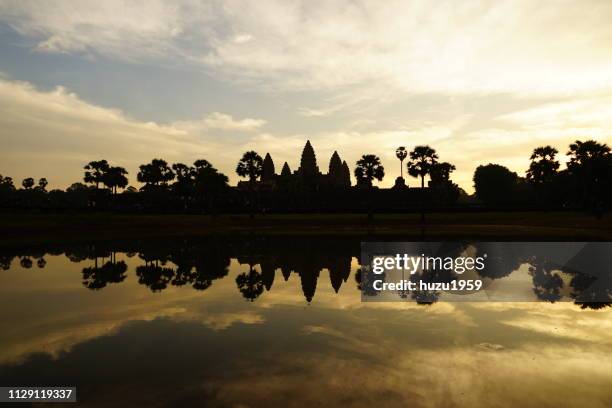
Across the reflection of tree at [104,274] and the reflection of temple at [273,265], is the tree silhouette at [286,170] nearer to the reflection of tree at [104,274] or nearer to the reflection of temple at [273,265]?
the reflection of temple at [273,265]

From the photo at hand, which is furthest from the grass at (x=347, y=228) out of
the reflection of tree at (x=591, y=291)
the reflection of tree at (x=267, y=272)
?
the reflection of tree at (x=267, y=272)

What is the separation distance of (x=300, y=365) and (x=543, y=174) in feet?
286

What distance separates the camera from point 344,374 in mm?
8477

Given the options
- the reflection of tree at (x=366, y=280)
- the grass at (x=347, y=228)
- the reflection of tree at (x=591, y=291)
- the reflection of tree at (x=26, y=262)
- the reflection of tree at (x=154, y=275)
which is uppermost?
the grass at (x=347, y=228)

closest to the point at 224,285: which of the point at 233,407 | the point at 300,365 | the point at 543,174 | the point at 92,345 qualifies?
the point at 92,345

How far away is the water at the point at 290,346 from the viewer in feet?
25.0

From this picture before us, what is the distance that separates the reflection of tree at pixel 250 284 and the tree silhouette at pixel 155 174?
97590 millimetres

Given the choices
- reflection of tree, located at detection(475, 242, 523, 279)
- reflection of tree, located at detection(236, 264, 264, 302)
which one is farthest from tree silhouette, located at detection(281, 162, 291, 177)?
reflection of tree, located at detection(236, 264, 264, 302)

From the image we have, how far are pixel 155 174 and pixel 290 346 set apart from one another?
109410 millimetres

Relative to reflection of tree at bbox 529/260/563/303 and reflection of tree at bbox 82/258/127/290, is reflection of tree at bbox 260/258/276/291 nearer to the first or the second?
reflection of tree at bbox 82/258/127/290

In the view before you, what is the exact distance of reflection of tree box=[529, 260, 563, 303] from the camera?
15.9m

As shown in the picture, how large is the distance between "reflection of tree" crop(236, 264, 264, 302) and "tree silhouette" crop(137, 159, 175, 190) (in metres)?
97.6

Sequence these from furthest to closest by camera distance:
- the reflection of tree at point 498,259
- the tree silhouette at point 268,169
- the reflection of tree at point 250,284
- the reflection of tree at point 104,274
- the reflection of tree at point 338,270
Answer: the tree silhouette at point 268,169
the reflection of tree at point 498,259
the reflection of tree at point 104,274
the reflection of tree at point 338,270
the reflection of tree at point 250,284

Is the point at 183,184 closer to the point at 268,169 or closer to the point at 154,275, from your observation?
the point at 268,169
